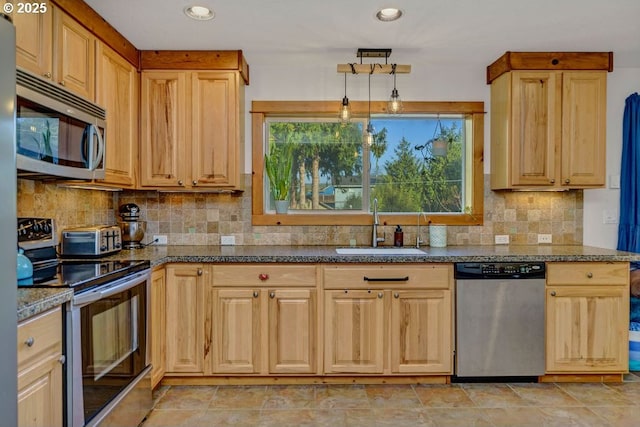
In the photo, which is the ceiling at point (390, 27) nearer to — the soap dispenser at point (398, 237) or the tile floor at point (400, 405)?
the soap dispenser at point (398, 237)

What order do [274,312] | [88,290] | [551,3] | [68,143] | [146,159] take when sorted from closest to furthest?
[88,290]
[68,143]
[551,3]
[274,312]
[146,159]

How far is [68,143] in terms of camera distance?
6.23 ft

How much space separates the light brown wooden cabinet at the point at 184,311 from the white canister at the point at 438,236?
176 cm

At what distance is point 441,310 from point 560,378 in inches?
37.9

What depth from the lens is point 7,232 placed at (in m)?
1.17

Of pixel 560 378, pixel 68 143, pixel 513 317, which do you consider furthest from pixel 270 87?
pixel 560 378

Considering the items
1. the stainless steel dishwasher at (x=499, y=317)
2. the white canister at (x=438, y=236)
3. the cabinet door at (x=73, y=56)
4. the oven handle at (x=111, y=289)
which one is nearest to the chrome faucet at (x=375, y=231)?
the white canister at (x=438, y=236)

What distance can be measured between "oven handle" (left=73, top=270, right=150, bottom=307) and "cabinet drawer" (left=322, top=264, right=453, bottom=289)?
1110mm

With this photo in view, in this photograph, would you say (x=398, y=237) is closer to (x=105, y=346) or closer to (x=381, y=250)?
(x=381, y=250)

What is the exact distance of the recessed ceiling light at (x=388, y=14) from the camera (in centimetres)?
233

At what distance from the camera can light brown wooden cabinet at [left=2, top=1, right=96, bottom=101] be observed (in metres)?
1.84

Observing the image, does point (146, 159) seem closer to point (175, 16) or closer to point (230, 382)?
point (175, 16)

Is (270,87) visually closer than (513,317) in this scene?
No

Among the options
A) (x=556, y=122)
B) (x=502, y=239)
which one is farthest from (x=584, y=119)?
(x=502, y=239)
